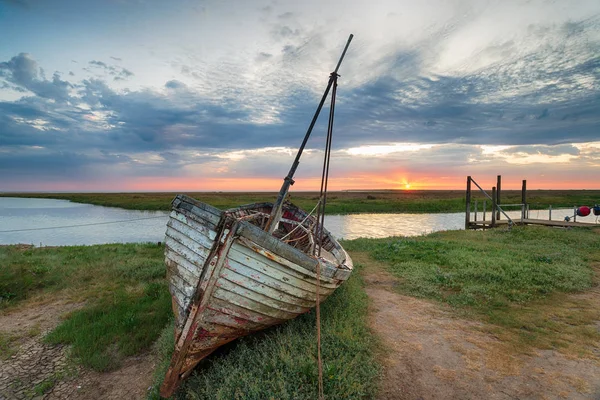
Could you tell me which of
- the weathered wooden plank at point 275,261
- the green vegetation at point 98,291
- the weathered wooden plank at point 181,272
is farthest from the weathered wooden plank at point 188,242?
the green vegetation at point 98,291

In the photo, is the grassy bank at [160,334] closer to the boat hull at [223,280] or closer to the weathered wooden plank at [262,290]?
the boat hull at [223,280]

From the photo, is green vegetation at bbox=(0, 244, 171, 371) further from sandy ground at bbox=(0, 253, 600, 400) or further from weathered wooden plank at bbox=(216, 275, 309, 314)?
weathered wooden plank at bbox=(216, 275, 309, 314)

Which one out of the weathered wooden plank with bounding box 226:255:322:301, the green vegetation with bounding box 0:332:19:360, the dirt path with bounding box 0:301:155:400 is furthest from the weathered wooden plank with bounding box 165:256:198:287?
the green vegetation with bounding box 0:332:19:360

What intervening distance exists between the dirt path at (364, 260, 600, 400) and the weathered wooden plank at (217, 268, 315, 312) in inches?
69.5

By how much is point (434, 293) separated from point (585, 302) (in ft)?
11.4

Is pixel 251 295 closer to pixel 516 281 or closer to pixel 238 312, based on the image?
pixel 238 312

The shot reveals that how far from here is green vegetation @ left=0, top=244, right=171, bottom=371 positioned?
699cm

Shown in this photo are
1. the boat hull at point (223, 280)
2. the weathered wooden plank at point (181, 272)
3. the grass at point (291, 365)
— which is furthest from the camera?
the weathered wooden plank at point (181, 272)

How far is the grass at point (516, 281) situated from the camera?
6.43m

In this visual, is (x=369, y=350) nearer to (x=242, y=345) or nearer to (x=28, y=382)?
(x=242, y=345)

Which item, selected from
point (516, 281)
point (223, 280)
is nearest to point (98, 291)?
point (223, 280)

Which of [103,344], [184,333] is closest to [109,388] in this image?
[103,344]

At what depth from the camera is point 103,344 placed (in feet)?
22.6

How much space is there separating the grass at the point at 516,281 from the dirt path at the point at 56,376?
22.3ft
